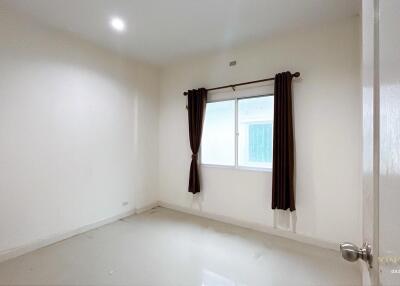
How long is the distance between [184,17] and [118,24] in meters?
0.83

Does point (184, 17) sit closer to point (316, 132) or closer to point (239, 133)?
point (239, 133)

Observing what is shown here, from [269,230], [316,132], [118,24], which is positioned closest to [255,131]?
[316,132]

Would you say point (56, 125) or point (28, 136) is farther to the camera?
point (56, 125)

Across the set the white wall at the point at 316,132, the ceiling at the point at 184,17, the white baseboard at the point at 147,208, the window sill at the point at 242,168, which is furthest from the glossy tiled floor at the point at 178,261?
the ceiling at the point at 184,17

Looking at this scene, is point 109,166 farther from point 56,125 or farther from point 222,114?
point 222,114

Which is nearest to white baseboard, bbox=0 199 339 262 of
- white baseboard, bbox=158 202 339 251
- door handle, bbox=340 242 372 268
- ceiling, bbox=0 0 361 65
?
white baseboard, bbox=158 202 339 251

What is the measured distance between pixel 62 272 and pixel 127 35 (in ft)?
9.38

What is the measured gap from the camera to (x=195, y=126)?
3.58m

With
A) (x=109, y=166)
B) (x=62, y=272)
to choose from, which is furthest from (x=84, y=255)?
(x=109, y=166)

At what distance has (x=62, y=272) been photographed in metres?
2.08

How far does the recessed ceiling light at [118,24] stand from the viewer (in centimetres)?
249

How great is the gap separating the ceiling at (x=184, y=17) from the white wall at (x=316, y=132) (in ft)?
0.79

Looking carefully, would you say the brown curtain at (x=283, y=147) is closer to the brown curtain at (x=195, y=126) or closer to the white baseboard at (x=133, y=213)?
the white baseboard at (x=133, y=213)

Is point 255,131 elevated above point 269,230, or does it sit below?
above
